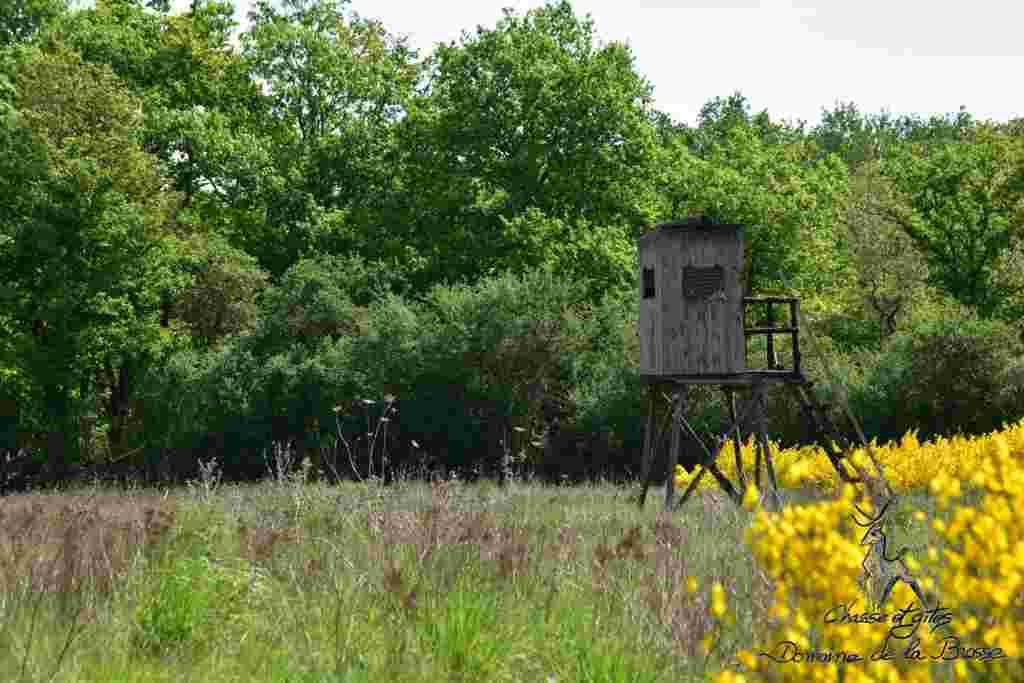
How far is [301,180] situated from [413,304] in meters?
9.41

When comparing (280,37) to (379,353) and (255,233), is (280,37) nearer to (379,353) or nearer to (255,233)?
(255,233)

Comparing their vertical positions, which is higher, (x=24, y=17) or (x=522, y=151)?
(x=24, y=17)

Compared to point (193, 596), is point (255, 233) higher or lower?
higher

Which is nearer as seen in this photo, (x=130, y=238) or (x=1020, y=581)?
(x=1020, y=581)

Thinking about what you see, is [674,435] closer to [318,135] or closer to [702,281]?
[702,281]

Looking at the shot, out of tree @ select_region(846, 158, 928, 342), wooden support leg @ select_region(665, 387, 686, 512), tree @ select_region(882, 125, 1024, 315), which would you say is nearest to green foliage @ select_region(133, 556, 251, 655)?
wooden support leg @ select_region(665, 387, 686, 512)

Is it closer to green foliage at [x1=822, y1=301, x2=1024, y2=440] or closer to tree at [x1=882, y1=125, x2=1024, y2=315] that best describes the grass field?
green foliage at [x1=822, y1=301, x2=1024, y2=440]

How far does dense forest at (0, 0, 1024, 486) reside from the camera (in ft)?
91.9

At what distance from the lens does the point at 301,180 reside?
3925 centimetres

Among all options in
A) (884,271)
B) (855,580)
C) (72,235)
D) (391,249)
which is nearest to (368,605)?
(855,580)

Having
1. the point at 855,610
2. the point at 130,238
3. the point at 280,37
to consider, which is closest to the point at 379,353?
the point at 130,238

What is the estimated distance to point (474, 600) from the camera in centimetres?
658

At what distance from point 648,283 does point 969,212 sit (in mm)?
29315

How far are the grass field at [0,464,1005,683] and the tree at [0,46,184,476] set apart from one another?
2355cm
